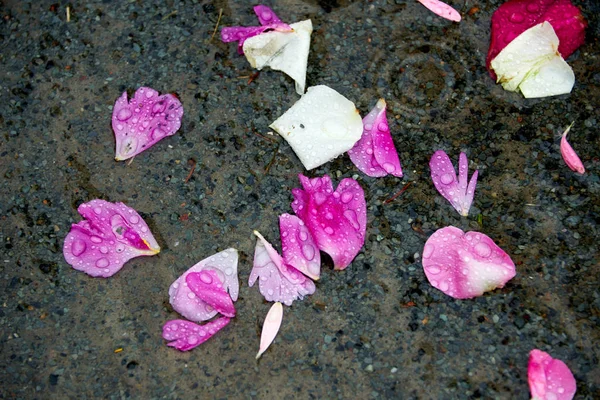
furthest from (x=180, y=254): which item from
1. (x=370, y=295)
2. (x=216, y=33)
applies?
(x=216, y=33)

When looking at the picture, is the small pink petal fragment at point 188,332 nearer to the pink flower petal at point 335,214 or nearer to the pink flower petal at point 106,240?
the pink flower petal at point 106,240

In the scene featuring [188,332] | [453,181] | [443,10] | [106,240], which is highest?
[443,10]

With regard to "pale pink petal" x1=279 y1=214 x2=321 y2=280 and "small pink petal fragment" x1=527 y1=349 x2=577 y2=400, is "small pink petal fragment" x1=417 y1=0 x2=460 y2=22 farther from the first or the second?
"small pink petal fragment" x1=527 y1=349 x2=577 y2=400

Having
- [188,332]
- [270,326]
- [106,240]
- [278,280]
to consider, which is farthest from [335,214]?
[106,240]

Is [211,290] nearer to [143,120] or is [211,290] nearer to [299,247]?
[299,247]

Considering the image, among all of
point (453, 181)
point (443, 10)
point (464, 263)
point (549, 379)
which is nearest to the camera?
point (549, 379)

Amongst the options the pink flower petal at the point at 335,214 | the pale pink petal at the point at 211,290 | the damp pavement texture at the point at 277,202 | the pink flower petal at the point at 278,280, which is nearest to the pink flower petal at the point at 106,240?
the damp pavement texture at the point at 277,202

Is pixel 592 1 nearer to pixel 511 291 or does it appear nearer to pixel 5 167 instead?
pixel 511 291

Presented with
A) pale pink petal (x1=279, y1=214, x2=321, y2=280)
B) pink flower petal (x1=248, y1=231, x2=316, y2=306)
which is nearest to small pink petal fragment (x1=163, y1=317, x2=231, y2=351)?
pink flower petal (x1=248, y1=231, x2=316, y2=306)

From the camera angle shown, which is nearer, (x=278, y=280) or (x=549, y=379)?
(x=549, y=379)

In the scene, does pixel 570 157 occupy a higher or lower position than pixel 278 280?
higher
